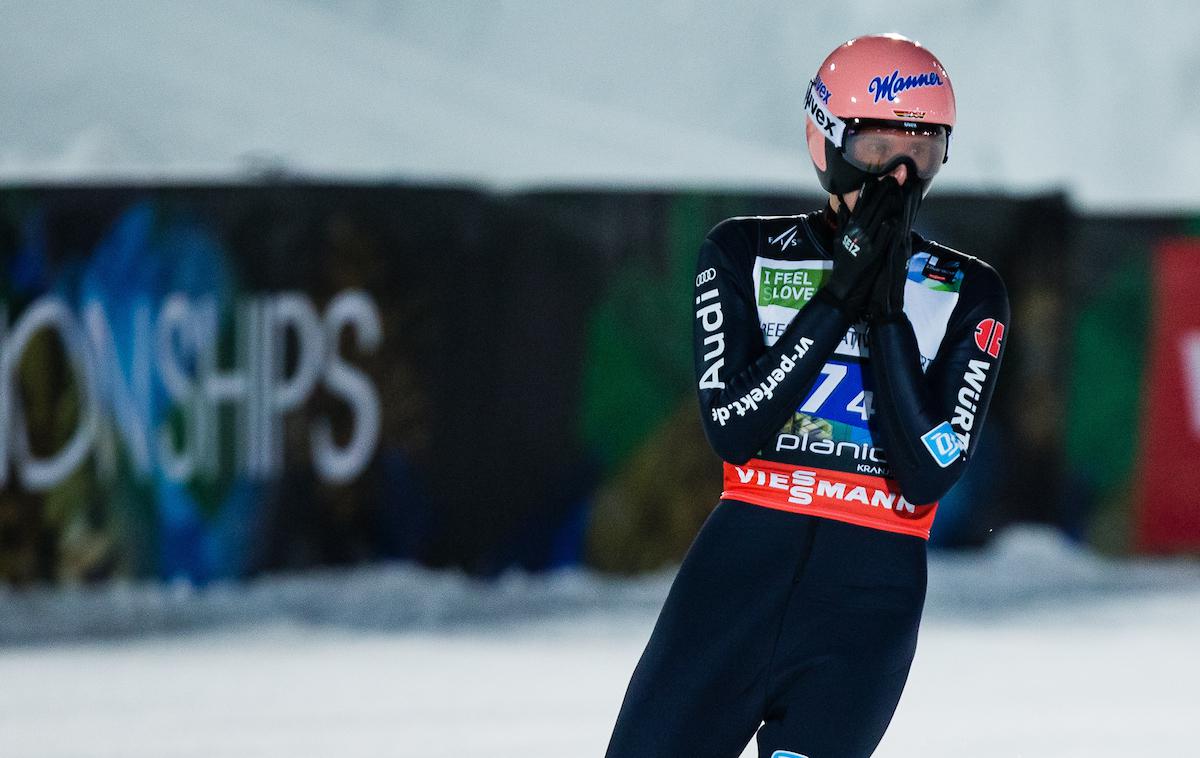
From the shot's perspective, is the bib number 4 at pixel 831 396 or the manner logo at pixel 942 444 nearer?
the manner logo at pixel 942 444

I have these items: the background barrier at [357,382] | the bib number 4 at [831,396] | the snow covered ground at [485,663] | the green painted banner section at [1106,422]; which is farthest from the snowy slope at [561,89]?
the bib number 4 at [831,396]

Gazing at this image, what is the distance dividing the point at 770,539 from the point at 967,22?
40.1m

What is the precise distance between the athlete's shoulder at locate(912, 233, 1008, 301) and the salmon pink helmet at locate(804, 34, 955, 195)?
0.14 meters

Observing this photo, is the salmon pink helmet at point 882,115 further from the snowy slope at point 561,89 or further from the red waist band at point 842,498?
the snowy slope at point 561,89

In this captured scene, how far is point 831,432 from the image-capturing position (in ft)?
9.73

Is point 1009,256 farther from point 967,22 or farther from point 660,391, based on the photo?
point 967,22

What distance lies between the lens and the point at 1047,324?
9.38 metres

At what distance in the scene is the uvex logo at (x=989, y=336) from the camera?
3.00m

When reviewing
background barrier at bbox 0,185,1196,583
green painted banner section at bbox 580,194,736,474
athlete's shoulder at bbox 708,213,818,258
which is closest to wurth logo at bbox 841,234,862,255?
athlete's shoulder at bbox 708,213,818,258

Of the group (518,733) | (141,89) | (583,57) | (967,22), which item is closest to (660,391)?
(518,733)

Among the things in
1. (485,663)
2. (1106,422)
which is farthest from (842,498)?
(1106,422)

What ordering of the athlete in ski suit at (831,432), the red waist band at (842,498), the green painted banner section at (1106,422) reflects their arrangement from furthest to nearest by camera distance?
1. the green painted banner section at (1106,422)
2. the red waist band at (842,498)
3. the athlete in ski suit at (831,432)

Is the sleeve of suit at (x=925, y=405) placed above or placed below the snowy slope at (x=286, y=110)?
below

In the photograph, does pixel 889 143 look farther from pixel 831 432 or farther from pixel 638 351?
pixel 638 351
